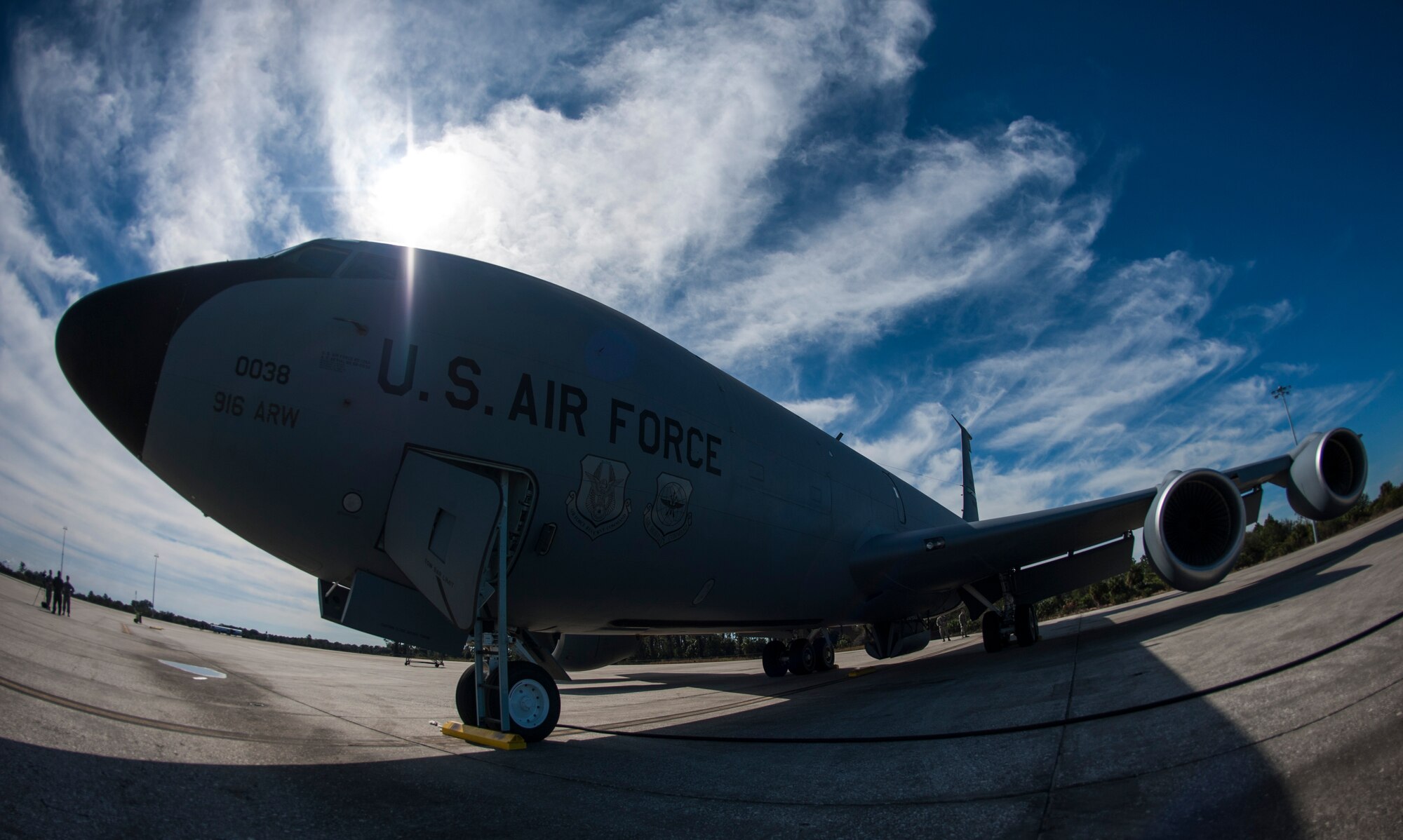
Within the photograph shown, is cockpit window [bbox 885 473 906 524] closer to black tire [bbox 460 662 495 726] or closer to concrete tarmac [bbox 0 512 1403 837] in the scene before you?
concrete tarmac [bbox 0 512 1403 837]

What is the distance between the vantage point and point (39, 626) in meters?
12.4

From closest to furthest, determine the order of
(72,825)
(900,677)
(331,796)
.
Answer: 1. (72,825)
2. (331,796)
3. (900,677)

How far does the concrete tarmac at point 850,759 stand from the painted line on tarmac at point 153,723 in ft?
0.13

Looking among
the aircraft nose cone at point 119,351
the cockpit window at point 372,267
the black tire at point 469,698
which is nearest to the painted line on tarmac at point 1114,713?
the black tire at point 469,698

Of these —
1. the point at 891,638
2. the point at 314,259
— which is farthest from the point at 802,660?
the point at 314,259

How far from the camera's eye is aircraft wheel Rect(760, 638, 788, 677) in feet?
50.2

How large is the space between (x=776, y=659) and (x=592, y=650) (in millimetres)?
6812

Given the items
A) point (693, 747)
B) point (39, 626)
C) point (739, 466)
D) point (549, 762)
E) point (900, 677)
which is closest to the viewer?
point (549, 762)

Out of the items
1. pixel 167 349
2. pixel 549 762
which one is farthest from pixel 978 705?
pixel 167 349

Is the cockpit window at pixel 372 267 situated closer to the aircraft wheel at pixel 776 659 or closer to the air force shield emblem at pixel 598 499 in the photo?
the air force shield emblem at pixel 598 499

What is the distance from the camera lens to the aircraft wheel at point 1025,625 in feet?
36.8

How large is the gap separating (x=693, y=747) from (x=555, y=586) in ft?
6.71

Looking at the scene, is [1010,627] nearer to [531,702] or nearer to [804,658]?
[804,658]

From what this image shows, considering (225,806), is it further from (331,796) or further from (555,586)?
(555,586)
